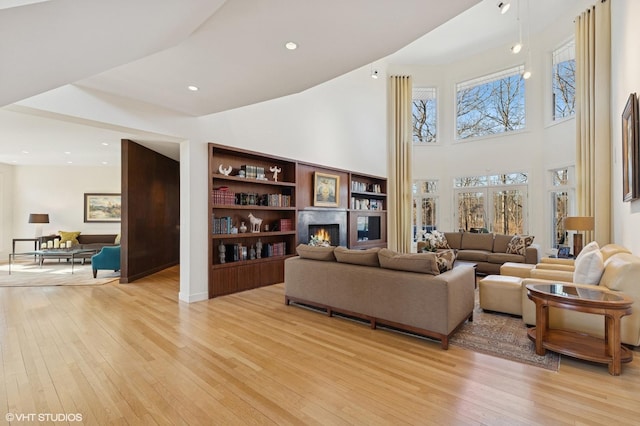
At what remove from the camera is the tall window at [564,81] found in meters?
6.86

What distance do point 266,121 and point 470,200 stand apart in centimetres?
651

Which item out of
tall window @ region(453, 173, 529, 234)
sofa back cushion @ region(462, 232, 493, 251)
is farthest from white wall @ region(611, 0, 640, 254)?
tall window @ region(453, 173, 529, 234)

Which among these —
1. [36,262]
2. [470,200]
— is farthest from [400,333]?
[36,262]

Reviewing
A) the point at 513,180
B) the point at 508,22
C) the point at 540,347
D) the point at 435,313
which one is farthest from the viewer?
the point at 513,180

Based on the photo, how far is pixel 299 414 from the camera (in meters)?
1.93

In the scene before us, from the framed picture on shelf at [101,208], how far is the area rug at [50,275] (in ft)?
6.59

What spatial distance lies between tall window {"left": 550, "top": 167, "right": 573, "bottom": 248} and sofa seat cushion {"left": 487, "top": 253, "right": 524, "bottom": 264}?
2.08m

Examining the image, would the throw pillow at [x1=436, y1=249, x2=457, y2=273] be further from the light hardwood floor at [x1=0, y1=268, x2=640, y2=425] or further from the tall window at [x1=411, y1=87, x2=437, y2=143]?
the tall window at [x1=411, y1=87, x2=437, y2=143]

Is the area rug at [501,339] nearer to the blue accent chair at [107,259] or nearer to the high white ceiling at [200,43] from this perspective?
the high white ceiling at [200,43]

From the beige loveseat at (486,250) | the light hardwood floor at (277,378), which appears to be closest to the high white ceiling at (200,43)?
the light hardwood floor at (277,378)

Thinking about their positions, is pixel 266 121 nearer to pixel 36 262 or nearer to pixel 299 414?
pixel 299 414

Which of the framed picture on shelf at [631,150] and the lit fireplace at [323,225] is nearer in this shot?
the framed picture on shelf at [631,150]

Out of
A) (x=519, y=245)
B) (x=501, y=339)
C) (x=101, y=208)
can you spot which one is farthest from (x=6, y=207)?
(x=519, y=245)

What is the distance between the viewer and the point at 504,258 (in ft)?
20.2
